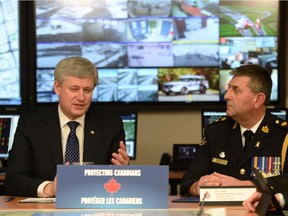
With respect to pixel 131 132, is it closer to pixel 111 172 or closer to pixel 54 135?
pixel 54 135

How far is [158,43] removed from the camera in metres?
6.17

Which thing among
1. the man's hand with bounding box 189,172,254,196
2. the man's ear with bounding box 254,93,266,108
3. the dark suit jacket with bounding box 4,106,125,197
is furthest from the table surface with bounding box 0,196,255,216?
the man's ear with bounding box 254,93,266,108

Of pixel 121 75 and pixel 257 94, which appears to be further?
pixel 121 75

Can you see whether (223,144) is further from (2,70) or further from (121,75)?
(2,70)

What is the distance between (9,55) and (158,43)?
53.2 inches

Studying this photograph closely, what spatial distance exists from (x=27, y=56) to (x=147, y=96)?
1146 mm

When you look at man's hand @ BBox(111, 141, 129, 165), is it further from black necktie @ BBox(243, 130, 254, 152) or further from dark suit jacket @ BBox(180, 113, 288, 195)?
black necktie @ BBox(243, 130, 254, 152)

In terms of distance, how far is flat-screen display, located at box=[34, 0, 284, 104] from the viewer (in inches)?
243

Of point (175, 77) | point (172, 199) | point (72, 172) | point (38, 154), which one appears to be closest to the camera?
point (72, 172)

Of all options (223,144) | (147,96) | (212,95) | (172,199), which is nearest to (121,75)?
(147,96)

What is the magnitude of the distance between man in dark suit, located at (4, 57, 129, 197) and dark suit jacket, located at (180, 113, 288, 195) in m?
0.48

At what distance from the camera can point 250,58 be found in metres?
6.20

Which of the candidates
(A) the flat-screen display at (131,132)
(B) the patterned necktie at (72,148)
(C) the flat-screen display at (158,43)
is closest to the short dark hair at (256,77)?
(B) the patterned necktie at (72,148)

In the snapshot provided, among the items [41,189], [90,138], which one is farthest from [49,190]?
[90,138]
